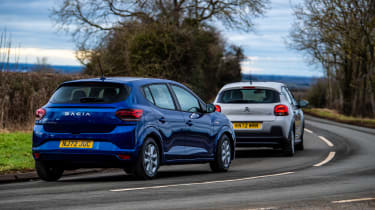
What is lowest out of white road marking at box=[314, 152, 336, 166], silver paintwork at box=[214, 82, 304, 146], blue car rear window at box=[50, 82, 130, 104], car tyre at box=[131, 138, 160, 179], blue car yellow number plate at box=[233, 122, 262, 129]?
white road marking at box=[314, 152, 336, 166]

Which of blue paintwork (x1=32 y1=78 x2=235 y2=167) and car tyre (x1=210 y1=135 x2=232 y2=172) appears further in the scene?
car tyre (x1=210 y1=135 x2=232 y2=172)

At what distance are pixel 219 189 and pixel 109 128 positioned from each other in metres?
1.99

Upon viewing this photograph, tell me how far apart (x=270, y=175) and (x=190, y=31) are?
2063 centimetres

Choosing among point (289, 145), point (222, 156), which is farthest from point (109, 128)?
point (289, 145)

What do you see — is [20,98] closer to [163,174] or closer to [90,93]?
[163,174]

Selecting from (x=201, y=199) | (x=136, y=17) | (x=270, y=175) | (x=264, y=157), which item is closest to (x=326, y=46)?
(x=136, y=17)

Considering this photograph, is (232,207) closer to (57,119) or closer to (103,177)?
(57,119)

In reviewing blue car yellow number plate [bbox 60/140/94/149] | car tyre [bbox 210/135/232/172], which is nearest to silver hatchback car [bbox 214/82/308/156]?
car tyre [bbox 210/135/232/172]

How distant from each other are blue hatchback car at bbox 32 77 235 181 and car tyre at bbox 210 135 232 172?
1.24 m

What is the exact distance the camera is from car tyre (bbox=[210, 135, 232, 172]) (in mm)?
12891

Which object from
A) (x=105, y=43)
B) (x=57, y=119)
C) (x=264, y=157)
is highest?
(x=105, y=43)

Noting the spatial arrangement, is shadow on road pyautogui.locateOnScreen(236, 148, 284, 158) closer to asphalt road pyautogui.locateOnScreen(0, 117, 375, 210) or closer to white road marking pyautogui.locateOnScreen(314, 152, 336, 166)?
white road marking pyautogui.locateOnScreen(314, 152, 336, 166)

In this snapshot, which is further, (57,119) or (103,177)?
(103,177)

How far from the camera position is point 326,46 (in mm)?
45000
